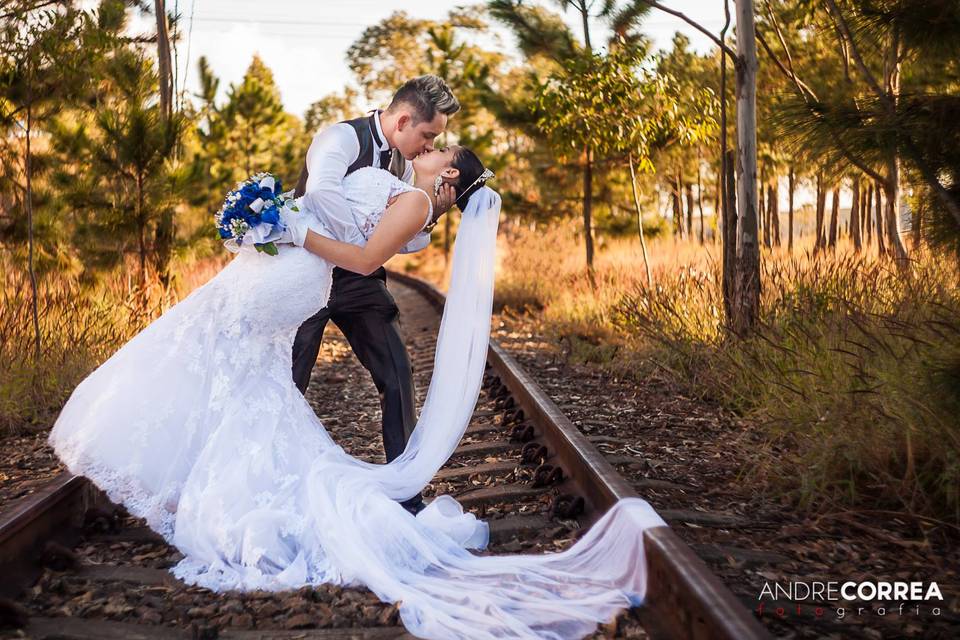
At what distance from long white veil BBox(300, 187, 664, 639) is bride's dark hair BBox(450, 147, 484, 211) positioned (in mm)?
155

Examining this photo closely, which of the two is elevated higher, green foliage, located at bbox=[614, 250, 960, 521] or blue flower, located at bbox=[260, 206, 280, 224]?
blue flower, located at bbox=[260, 206, 280, 224]

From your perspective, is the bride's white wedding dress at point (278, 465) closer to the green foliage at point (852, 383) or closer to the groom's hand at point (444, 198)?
the groom's hand at point (444, 198)

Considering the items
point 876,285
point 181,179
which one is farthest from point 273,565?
point 181,179

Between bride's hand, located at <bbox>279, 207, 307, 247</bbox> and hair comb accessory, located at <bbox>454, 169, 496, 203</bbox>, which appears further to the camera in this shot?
hair comb accessory, located at <bbox>454, 169, 496, 203</bbox>

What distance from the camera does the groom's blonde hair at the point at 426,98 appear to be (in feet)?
13.1

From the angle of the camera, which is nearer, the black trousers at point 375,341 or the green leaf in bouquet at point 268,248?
the green leaf in bouquet at point 268,248

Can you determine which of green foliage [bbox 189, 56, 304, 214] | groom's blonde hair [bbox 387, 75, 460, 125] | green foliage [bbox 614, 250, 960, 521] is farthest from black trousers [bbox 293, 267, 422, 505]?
green foliage [bbox 189, 56, 304, 214]

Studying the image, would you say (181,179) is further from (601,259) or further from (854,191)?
(854,191)

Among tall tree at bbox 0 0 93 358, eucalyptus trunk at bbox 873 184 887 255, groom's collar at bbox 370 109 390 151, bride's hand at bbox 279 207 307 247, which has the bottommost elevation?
eucalyptus trunk at bbox 873 184 887 255

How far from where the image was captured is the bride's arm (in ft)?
12.8

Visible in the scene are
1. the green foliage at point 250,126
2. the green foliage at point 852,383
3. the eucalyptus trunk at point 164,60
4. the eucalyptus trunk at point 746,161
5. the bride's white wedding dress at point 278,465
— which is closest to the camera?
the bride's white wedding dress at point 278,465

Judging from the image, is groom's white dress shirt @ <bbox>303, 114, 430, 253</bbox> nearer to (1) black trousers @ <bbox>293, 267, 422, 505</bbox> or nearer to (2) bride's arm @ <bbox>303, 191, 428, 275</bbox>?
(2) bride's arm @ <bbox>303, 191, 428, 275</bbox>

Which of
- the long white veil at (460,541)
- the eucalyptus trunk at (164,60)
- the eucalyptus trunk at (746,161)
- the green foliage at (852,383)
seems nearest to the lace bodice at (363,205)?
the long white veil at (460,541)

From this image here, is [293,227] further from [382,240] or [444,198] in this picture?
[444,198]
